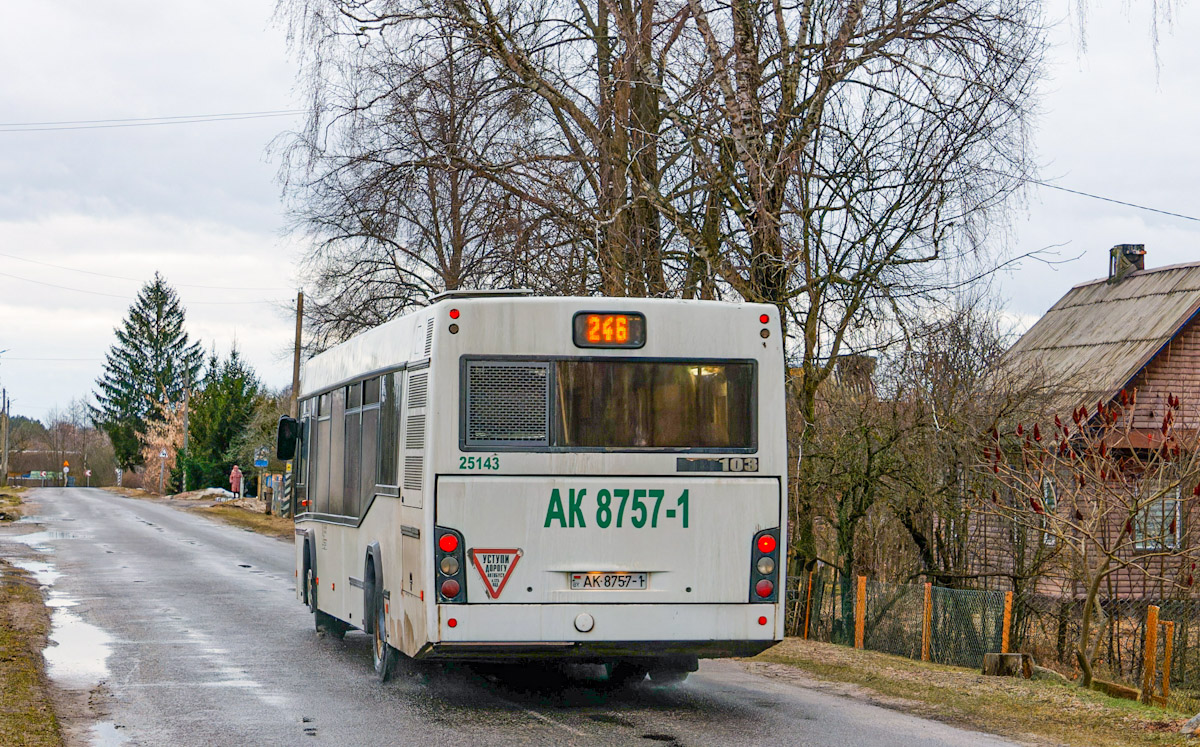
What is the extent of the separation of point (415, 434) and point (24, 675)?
418 cm

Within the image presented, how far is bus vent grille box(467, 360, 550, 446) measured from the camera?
9.23 meters

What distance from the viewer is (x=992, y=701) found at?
10.9m

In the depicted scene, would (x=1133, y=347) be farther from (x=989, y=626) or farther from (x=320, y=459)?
(x=320, y=459)

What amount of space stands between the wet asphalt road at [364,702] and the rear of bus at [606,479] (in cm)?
56

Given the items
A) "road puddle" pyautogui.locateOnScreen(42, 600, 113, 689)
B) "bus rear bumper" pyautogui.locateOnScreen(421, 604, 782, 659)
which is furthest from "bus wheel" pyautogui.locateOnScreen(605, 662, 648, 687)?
"road puddle" pyautogui.locateOnScreen(42, 600, 113, 689)

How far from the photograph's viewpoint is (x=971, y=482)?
57.4 ft

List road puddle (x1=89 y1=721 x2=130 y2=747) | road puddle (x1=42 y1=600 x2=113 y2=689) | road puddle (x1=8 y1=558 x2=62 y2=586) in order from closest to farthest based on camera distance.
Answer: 1. road puddle (x1=89 y1=721 x2=130 y2=747)
2. road puddle (x1=42 y1=600 x2=113 y2=689)
3. road puddle (x1=8 y1=558 x2=62 y2=586)

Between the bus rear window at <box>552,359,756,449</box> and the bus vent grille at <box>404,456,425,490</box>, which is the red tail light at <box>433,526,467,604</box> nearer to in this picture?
the bus vent grille at <box>404,456,425,490</box>

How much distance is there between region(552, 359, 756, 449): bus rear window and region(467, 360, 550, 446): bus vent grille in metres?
0.11

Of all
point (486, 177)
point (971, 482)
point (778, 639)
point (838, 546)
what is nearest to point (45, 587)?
point (486, 177)

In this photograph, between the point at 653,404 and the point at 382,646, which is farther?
the point at 382,646

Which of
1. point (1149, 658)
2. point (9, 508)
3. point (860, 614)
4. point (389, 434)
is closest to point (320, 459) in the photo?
point (389, 434)

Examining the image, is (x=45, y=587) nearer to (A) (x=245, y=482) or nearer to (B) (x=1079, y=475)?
(B) (x=1079, y=475)

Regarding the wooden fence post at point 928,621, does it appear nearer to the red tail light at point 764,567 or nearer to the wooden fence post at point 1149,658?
the wooden fence post at point 1149,658
